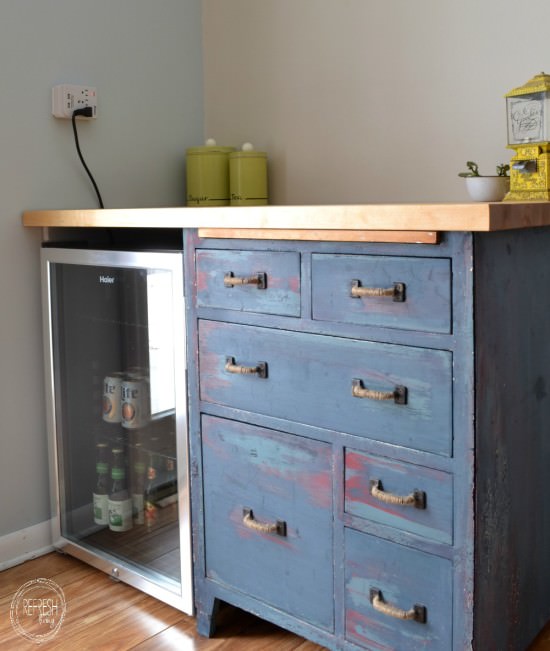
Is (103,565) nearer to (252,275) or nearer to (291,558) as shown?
(291,558)

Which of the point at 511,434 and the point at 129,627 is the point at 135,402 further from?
the point at 511,434

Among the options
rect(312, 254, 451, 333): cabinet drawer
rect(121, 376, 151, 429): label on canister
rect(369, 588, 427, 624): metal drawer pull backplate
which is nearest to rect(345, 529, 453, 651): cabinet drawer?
rect(369, 588, 427, 624): metal drawer pull backplate

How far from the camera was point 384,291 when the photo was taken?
52.6 inches

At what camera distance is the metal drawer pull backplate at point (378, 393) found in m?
1.35

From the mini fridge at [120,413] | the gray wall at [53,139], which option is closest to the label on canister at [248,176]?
the gray wall at [53,139]

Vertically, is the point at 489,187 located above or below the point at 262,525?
above

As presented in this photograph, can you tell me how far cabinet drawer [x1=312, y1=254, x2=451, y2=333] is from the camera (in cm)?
129

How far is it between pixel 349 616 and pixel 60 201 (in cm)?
131

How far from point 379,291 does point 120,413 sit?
35.6 inches

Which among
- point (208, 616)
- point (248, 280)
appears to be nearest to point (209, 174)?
point (248, 280)

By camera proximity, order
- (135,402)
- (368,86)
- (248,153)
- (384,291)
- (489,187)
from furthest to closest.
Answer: (248,153), (368,86), (135,402), (489,187), (384,291)

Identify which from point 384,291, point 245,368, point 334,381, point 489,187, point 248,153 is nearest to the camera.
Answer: point 384,291

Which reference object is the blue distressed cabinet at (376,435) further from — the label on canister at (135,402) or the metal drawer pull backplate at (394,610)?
the label on canister at (135,402)

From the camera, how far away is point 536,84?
5.18 ft
